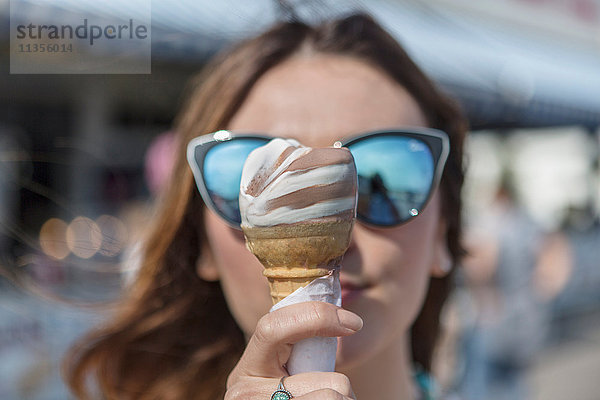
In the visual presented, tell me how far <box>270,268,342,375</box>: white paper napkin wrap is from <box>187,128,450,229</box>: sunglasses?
35cm

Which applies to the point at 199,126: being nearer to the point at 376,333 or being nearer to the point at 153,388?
the point at 376,333

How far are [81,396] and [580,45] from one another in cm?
1302

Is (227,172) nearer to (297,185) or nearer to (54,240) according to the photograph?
(297,185)

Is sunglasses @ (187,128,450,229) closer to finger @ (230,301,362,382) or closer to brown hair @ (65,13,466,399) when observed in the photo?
brown hair @ (65,13,466,399)

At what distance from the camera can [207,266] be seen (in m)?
1.51

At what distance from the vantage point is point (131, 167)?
17.3 feet

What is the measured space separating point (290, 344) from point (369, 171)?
0.46 metres

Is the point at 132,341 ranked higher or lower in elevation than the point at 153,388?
higher

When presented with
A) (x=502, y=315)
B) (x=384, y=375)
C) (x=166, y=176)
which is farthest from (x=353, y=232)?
(x=502, y=315)

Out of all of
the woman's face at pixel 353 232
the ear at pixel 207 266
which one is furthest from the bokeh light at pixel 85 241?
the woman's face at pixel 353 232

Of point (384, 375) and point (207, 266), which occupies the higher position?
point (207, 266)

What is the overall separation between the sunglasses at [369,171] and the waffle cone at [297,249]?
1.03 feet

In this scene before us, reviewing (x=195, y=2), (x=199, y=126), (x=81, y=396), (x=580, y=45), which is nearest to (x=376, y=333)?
(x=199, y=126)

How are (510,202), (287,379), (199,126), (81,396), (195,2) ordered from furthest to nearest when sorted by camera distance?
(510,202) → (195,2) → (81,396) → (199,126) → (287,379)
